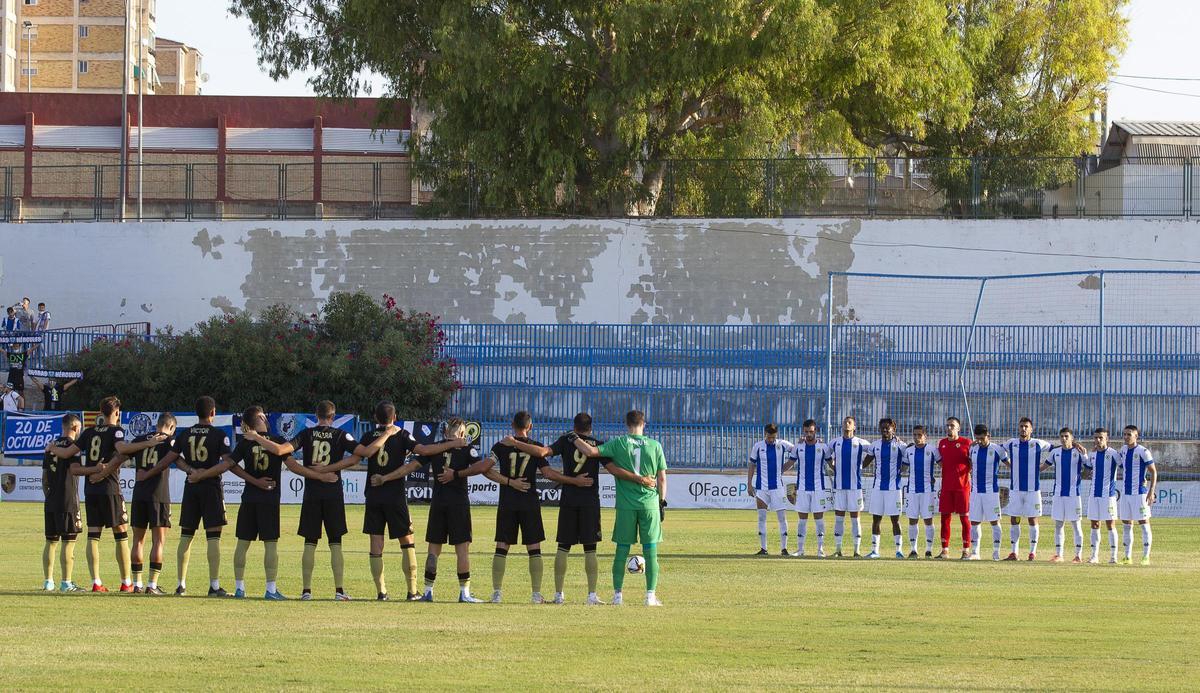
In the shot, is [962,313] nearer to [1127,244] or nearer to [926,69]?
[1127,244]

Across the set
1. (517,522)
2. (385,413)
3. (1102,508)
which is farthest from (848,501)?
(385,413)

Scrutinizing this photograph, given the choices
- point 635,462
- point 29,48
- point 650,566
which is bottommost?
→ point 650,566

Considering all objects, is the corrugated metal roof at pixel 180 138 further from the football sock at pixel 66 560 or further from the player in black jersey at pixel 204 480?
the player in black jersey at pixel 204 480

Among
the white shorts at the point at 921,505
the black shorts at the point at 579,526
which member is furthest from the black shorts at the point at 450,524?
the white shorts at the point at 921,505

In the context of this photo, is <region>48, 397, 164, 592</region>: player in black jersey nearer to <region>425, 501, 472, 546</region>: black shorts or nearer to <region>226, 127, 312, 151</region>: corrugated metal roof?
<region>425, 501, 472, 546</region>: black shorts

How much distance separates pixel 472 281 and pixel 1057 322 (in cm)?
1468

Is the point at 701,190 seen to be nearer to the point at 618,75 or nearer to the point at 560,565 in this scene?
the point at 618,75

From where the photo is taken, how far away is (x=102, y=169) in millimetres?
41188

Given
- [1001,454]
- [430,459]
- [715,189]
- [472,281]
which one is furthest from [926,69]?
[430,459]

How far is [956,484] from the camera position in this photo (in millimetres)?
21203

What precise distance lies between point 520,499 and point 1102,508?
10202 millimetres

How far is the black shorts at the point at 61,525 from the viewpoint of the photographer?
15078 mm

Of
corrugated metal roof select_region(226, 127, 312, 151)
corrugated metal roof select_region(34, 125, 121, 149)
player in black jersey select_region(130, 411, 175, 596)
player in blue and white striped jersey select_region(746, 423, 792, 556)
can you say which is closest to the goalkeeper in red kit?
player in blue and white striped jersey select_region(746, 423, 792, 556)

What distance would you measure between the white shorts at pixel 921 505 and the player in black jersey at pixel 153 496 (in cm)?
1080
